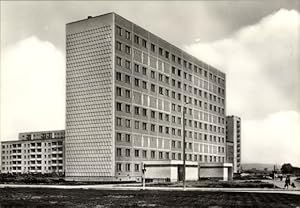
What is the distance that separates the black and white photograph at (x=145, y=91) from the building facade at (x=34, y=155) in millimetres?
61544

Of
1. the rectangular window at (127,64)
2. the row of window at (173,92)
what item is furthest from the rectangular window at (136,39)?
the row of window at (173,92)

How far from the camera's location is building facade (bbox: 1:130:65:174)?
5710 inches

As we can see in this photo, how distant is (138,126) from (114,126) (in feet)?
26.7

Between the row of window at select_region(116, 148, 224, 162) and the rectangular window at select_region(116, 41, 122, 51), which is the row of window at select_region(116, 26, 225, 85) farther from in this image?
the row of window at select_region(116, 148, 224, 162)

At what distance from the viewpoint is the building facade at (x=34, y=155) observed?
145 m

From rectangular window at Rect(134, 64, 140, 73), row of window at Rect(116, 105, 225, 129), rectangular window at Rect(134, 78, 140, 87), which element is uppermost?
rectangular window at Rect(134, 64, 140, 73)

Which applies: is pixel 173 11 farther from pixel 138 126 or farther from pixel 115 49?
pixel 138 126


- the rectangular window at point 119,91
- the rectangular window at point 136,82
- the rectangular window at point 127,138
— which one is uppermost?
the rectangular window at point 136,82

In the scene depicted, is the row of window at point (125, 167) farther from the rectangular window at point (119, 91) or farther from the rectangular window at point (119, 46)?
the rectangular window at point (119, 46)

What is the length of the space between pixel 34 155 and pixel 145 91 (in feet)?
291

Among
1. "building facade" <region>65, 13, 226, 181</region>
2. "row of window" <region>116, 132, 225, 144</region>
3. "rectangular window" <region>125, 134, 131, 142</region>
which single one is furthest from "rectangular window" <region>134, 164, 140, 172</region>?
"rectangular window" <region>125, 134, 131, 142</region>

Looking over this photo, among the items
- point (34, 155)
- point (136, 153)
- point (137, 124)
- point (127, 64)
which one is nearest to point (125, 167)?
point (136, 153)

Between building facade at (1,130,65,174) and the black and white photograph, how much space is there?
61.5 m

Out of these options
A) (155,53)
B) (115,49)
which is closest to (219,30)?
(115,49)
